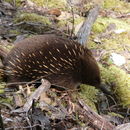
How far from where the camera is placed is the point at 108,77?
3988 mm

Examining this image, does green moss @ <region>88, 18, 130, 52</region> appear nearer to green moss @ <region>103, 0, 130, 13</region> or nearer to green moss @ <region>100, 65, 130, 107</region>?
green moss @ <region>100, 65, 130, 107</region>

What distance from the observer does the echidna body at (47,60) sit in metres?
3.19

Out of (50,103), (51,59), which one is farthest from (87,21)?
(50,103)

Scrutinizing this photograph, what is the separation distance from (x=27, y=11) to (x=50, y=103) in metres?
2.21

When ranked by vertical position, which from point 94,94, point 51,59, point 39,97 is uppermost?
point 51,59

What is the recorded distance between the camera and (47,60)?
3.20m

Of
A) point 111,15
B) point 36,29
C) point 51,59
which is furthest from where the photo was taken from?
point 111,15

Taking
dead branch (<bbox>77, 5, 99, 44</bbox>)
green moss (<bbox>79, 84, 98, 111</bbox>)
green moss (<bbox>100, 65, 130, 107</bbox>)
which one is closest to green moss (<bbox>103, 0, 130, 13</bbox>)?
dead branch (<bbox>77, 5, 99, 44</bbox>)

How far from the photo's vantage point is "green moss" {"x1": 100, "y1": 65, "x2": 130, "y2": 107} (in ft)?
12.6

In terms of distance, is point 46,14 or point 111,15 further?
point 111,15

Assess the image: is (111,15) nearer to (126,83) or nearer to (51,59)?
(126,83)

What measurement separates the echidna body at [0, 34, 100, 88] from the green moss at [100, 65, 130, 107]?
608 millimetres

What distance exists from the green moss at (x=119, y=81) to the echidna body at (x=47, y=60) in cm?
61

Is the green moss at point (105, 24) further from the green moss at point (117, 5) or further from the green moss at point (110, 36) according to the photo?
the green moss at point (117, 5)
